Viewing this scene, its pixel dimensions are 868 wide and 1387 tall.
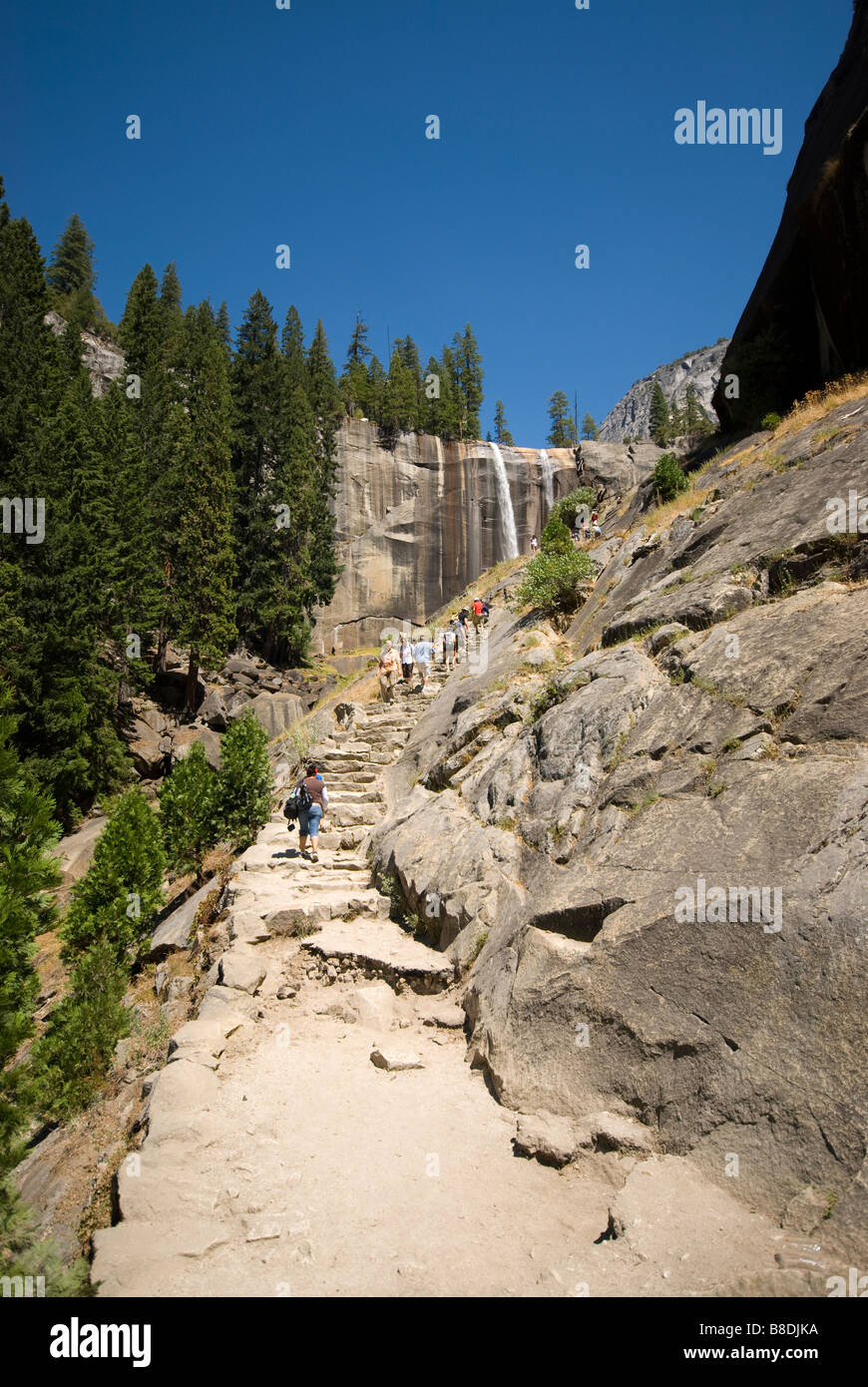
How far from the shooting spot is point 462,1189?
505 centimetres

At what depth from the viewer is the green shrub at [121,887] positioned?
1379 cm

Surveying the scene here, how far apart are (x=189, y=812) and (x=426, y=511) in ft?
132

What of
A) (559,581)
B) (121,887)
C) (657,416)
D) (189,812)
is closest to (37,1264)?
(121,887)

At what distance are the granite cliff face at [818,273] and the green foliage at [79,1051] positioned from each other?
18430 millimetres

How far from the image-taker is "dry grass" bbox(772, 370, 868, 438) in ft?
44.6

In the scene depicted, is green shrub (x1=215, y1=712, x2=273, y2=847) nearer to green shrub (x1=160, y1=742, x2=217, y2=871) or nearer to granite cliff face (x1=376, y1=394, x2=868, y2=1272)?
green shrub (x1=160, y1=742, x2=217, y2=871)

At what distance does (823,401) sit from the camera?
14703 mm

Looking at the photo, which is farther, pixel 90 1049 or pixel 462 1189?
pixel 90 1049

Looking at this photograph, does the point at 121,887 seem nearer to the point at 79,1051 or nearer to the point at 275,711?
the point at 79,1051

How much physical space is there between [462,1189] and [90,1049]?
5.79m
